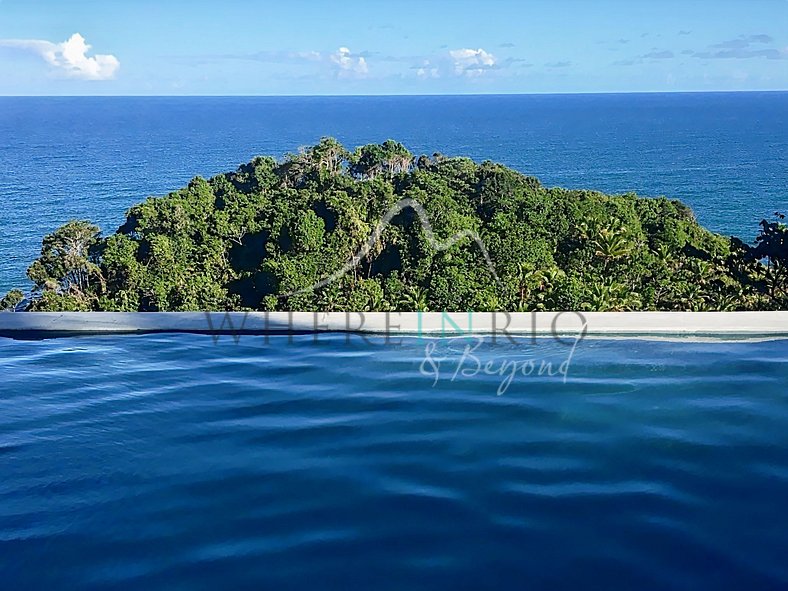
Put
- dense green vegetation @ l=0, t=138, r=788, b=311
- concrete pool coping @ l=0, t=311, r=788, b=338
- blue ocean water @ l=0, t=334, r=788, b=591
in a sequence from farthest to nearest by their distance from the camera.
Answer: dense green vegetation @ l=0, t=138, r=788, b=311 → concrete pool coping @ l=0, t=311, r=788, b=338 → blue ocean water @ l=0, t=334, r=788, b=591

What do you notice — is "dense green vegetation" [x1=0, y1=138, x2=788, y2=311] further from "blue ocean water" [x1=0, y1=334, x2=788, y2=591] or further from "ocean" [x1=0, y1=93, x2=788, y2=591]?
"blue ocean water" [x1=0, y1=334, x2=788, y2=591]

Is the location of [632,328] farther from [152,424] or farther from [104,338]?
[104,338]

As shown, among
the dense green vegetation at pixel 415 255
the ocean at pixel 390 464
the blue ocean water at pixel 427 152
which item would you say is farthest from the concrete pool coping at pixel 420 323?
the blue ocean water at pixel 427 152

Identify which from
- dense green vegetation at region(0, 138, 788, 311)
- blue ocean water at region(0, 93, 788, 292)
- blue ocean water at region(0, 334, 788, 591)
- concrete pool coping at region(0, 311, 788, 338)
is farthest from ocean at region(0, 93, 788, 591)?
blue ocean water at region(0, 93, 788, 292)

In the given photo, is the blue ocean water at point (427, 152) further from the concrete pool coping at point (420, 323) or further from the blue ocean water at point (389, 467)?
the blue ocean water at point (389, 467)

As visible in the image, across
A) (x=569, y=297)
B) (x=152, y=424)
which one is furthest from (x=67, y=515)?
(x=569, y=297)
